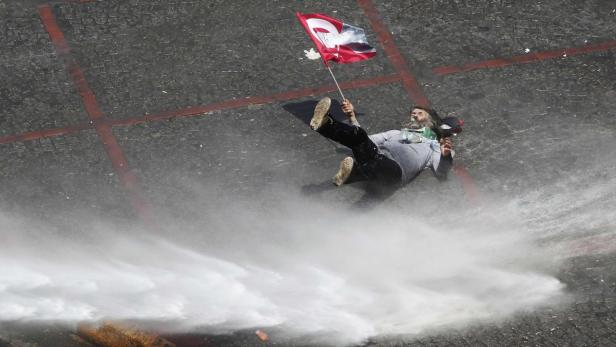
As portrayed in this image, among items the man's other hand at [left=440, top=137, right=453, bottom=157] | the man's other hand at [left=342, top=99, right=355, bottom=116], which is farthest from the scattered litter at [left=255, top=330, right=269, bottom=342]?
the man's other hand at [left=440, top=137, right=453, bottom=157]

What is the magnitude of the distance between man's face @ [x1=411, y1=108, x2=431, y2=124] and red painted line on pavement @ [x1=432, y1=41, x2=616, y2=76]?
1270 mm

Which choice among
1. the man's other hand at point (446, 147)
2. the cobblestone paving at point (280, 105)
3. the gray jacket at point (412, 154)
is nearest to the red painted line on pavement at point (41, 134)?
the cobblestone paving at point (280, 105)

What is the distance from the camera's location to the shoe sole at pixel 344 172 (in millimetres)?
12695

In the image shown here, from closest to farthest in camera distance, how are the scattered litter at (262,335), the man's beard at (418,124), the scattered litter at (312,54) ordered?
1. the scattered litter at (262,335)
2. the man's beard at (418,124)
3. the scattered litter at (312,54)

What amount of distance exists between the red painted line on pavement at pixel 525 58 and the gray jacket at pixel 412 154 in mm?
1680

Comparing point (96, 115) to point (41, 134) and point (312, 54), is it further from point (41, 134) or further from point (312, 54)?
point (312, 54)

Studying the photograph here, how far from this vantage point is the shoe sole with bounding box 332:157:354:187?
1270 cm

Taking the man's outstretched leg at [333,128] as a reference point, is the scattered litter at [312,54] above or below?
above

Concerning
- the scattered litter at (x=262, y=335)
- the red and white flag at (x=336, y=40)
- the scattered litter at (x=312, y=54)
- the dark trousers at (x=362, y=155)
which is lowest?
the scattered litter at (x=262, y=335)

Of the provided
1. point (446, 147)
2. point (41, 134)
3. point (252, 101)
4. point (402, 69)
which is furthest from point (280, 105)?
point (41, 134)

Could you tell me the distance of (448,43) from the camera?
15.1 metres

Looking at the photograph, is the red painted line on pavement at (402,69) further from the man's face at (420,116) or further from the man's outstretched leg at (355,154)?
the man's outstretched leg at (355,154)

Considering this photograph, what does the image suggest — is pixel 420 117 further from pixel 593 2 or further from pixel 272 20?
pixel 593 2

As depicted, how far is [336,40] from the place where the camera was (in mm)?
13680
